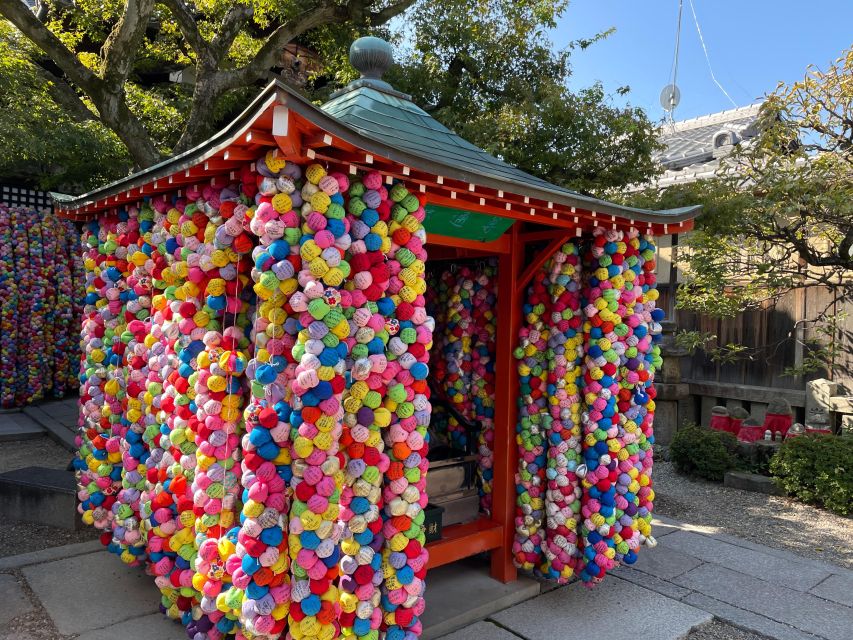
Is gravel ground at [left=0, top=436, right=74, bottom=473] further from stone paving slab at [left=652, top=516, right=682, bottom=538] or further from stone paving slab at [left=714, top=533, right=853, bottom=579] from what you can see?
stone paving slab at [left=714, top=533, right=853, bottom=579]

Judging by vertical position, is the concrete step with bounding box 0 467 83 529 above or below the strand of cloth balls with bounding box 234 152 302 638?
below

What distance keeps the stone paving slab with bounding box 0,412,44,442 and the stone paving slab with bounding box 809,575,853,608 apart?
887cm

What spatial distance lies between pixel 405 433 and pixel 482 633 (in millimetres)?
1622

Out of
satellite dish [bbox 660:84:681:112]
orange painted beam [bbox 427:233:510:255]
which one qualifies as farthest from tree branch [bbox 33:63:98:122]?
satellite dish [bbox 660:84:681:112]

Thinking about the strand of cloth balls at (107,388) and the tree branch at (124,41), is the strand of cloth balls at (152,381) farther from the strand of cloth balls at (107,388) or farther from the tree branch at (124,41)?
the tree branch at (124,41)

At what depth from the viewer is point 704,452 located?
24.9 feet

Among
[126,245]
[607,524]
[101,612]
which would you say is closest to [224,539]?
[101,612]

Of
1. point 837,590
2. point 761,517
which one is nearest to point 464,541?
point 837,590

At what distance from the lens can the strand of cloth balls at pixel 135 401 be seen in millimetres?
3562

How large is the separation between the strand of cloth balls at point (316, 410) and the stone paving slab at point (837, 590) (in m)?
3.83

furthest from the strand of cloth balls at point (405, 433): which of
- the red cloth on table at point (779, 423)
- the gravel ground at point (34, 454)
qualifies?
the red cloth on table at point (779, 423)

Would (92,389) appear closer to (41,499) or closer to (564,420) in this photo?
(41,499)

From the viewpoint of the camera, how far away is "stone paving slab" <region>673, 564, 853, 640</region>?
3902 millimetres

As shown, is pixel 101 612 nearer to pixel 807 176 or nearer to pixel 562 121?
pixel 562 121
